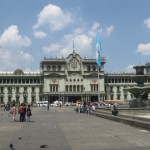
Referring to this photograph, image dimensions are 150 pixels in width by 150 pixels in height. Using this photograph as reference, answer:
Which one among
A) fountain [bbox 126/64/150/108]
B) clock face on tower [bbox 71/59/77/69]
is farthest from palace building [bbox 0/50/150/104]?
fountain [bbox 126/64/150/108]

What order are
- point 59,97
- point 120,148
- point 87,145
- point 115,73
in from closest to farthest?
point 120,148 → point 87,145 → point 59,97 → point 115,73

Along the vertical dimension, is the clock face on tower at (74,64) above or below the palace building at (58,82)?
above

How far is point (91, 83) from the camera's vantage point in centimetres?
14625

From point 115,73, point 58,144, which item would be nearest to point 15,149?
point 58,144

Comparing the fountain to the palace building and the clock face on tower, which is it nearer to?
the palace building

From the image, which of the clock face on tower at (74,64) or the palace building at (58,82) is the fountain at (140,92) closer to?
the palace building at (58,82)

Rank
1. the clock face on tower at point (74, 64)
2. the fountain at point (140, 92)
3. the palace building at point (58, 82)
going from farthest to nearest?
1. the clock face on tower at point (74, 64)
2. the palace building at point (58, 82)
3. the fountain at point (140, 92)

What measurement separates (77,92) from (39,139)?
127 meters

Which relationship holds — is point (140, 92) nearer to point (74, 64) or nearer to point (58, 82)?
point (58, 82)

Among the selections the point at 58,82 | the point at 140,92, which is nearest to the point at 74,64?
the point at 58,82

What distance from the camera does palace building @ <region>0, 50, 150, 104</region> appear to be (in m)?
144

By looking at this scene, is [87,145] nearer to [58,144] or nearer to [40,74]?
[58,144]

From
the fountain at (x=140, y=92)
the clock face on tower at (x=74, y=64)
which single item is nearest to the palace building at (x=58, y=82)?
the clock face on tower at (x=74, y=64)

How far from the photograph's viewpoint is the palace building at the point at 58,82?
474 ft
